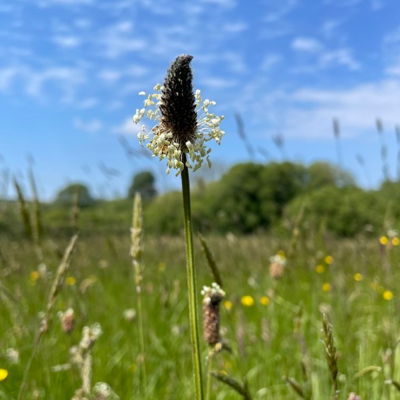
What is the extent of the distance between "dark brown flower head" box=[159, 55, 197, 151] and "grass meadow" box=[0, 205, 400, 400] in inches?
17.9

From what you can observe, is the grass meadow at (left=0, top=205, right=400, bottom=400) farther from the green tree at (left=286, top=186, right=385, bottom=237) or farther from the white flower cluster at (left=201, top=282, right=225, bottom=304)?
the green tree at (left=286, top=186, right=385, bottom=237)

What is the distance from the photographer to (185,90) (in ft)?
3.59

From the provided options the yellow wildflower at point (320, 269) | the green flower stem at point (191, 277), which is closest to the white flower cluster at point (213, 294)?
the green flower stem at point (191, 277)

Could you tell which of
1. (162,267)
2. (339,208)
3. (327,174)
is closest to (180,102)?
(162,267)

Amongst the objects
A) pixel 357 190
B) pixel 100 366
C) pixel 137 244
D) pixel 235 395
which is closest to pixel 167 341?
pixel 100 366

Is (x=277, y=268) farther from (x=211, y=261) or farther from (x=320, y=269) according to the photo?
(x=320, y=269)

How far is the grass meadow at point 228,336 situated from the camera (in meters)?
2.41

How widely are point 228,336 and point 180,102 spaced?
2.73 metres

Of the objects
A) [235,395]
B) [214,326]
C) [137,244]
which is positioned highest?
[137,244]

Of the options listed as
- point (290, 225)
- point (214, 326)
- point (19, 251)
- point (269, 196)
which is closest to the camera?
point (214, 326)

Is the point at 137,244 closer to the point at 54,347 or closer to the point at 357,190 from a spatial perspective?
the point at 54,347

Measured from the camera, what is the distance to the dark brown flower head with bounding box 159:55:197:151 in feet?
3.57

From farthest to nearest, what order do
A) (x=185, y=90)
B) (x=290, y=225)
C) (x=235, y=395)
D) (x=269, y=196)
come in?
(x=269, y=196), (x=290, y=225), (x=235, y=395), (x=185, y=90)

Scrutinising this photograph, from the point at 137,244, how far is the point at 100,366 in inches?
64.6
